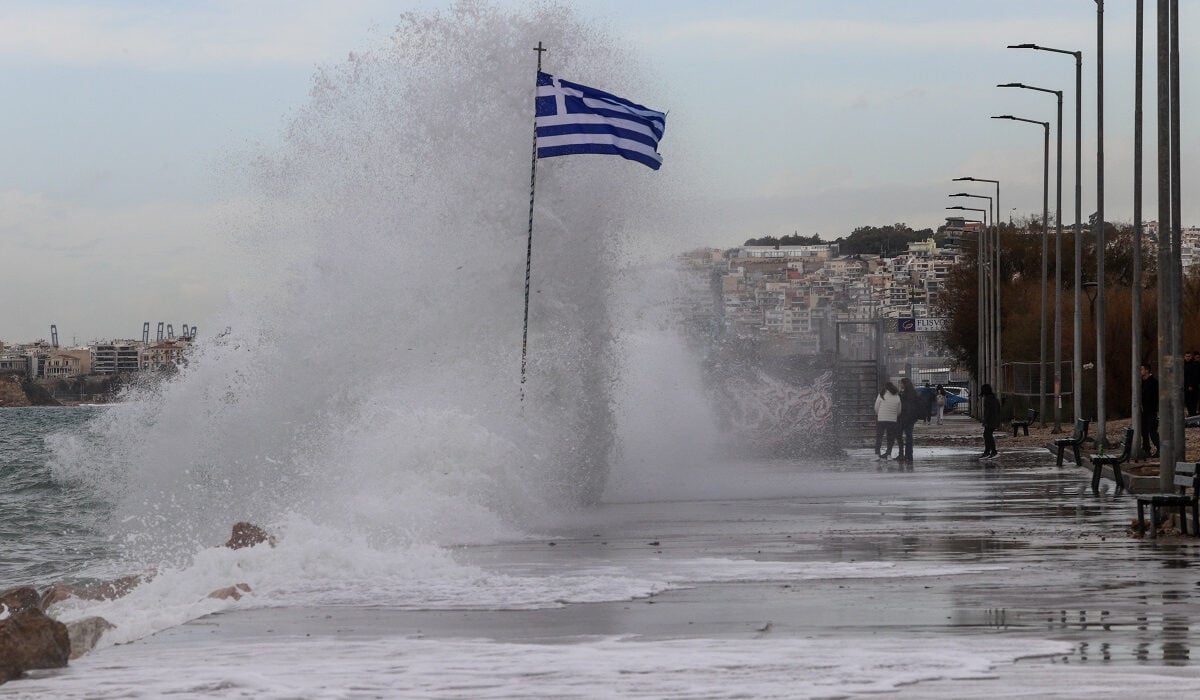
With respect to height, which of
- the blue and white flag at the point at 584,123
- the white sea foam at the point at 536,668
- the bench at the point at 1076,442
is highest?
the blue and white flag at the point at 584,123

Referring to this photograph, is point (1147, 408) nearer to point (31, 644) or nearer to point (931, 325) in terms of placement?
point (31, 644)

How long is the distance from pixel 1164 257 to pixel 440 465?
882cm

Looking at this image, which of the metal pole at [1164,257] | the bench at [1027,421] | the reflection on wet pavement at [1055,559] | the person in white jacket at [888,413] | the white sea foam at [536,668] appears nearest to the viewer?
the white sea foam at [536,668]

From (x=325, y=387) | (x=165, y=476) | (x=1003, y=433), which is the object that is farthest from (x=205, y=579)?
(x=1003, y=433)

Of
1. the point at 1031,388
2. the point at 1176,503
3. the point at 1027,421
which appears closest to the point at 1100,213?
the point at 1027,421

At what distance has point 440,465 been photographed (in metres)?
20.8

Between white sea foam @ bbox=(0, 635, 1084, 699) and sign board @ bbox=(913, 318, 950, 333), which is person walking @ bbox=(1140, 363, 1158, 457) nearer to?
white sea foam @ bbox=(0, 635, 1084, 699)

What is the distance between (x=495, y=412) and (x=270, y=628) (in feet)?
39.6

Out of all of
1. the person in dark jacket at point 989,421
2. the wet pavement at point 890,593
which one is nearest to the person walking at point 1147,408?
the person in dark jacket at point 989,421

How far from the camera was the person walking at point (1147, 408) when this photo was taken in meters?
32.3

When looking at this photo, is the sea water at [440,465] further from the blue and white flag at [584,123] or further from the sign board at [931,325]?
the sign board at [931,325]

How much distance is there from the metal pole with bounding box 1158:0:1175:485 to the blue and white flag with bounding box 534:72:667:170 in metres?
6.59

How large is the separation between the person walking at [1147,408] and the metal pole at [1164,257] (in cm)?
1130

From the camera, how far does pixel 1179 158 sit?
23781mm
